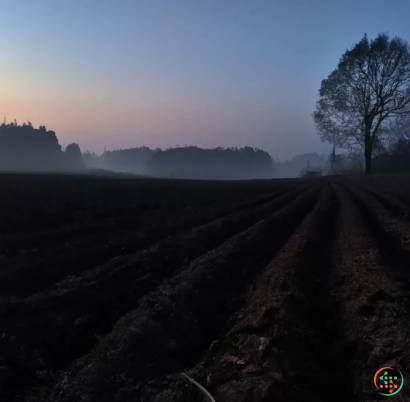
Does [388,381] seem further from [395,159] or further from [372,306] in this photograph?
[395,159]

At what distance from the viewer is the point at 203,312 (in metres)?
6.66

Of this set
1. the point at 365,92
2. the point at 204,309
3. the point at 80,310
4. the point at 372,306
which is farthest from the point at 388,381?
the point at 365,92

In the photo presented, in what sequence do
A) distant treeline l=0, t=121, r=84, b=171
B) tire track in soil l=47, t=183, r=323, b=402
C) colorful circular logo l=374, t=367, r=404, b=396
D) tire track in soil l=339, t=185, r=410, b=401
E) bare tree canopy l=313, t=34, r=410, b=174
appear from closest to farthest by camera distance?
1. colorful circular logo l=374, t=367, r=404, b=396
2. tire track in soil l=339, t=185, r=410, b=401
3. tire track in soil l=47, t=183, r=323, b=402
4. bare tree canopy l=313, t=34, r=410, b=174
5. distant treeline l=0, t=121, r=84, b=171

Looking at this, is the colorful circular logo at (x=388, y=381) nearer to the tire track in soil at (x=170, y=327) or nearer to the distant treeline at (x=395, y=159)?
the tire track in soil at (x=170, y=327)

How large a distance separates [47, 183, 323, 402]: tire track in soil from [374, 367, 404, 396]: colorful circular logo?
2.44 metres

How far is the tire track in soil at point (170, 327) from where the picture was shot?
4785 millimetres

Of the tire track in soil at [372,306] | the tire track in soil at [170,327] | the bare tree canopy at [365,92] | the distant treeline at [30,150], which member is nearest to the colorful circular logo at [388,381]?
the tire track in soil at [372,306]

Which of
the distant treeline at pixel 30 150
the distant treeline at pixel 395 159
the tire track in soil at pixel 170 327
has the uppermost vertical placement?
the distant treeline at pixel 30 150

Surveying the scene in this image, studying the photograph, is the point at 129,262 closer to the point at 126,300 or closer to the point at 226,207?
the point at 126,300

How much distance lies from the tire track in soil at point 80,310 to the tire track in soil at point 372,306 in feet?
12.8

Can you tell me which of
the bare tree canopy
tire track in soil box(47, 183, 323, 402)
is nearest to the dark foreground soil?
tire track in soil box(47, 183, 323, 402)

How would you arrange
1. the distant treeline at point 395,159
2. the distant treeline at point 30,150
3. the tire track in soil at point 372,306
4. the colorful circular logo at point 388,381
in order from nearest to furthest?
the colorful circular logo at point 388,381 < the tire track in soil at point 372,306 < the distant treeline at point 395,159 < the distant treeline at point 30,150

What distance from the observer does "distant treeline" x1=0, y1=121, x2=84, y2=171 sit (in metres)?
130

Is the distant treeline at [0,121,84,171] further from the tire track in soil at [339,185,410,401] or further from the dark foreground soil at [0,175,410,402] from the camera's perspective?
the tire track in soil at [339,185,410,401]
